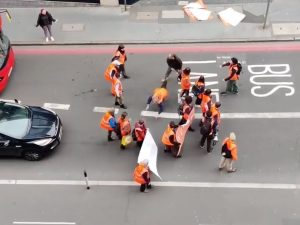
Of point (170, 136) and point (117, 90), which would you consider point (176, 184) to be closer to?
point (170, 136)

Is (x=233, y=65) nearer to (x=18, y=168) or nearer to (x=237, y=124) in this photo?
(x=237, y=124)

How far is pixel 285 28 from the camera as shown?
794 inches

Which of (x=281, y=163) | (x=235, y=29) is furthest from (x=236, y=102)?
(x=235, y=29)

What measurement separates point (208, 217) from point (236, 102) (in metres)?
4.75

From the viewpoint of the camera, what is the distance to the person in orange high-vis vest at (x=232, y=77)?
1661 centimetres

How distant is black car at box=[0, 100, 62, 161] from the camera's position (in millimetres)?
15352

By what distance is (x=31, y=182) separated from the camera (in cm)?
1519

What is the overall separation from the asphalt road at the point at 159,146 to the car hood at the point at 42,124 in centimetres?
71

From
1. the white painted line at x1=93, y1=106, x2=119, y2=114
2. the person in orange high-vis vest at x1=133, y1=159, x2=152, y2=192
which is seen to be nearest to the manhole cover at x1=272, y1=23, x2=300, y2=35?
the white painted line at x1=93, y1=106, x2=119, y2=114

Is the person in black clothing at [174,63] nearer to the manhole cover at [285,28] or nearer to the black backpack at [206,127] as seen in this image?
the black backpack at [206,127]

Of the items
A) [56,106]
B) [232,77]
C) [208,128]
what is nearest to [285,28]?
[232,77]

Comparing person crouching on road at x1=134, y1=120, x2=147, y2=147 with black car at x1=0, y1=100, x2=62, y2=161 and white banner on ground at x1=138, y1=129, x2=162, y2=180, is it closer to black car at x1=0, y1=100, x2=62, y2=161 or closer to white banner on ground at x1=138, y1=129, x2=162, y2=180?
white banner on ground at x1=138, y1=129, x2=162, y2=180

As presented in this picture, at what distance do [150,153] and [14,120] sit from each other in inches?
171

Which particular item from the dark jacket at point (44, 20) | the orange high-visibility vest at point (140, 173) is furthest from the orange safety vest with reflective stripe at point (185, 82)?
the dark jacket at point (44, 20)
